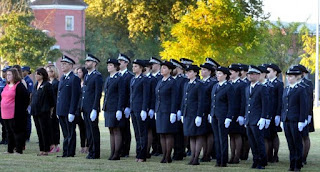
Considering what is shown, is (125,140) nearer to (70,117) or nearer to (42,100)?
(70,117)

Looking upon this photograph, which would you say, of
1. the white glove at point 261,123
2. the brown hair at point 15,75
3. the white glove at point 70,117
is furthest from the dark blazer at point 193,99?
the brown hair at point 15,75

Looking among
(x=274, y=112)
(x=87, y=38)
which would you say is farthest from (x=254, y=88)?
(x=87, y=38)

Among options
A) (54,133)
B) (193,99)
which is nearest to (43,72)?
(54,133)

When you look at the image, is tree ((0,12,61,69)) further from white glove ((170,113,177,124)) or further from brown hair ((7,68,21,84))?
white glove ((170,113,177,124))

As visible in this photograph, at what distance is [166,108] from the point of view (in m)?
17.9

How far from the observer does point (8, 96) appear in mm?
19328

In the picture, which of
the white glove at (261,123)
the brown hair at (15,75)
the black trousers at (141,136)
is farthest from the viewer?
the brown hair at (15,75)

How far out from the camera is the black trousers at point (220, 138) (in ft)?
56.1

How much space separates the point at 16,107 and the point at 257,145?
5385 millimetres

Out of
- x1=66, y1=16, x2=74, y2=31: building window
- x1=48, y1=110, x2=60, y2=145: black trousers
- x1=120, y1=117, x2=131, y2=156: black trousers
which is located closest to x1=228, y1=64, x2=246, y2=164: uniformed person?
x1=120, y1=117, x2=131, y2=156: black trousers

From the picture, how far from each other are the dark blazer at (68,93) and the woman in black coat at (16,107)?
1.00 meters

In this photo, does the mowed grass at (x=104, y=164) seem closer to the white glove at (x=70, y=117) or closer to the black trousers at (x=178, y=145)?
the black trousers at (x=178, y=145)

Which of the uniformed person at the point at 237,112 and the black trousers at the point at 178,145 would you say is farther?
Answer: the black trousers at the point at 178,145

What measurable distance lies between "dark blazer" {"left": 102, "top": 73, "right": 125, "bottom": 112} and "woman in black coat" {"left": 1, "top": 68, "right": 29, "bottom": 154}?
2064 mm
